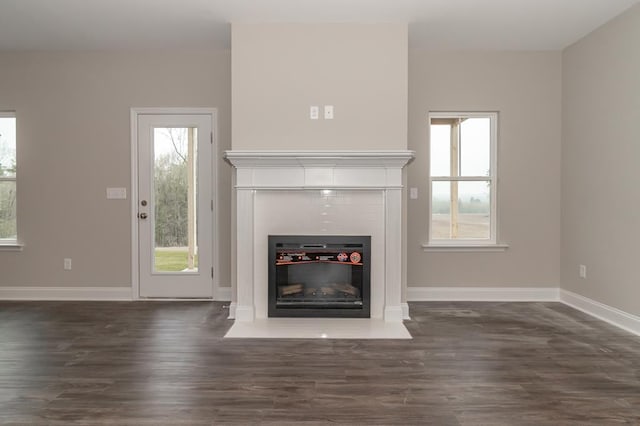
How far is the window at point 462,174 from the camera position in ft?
14.9

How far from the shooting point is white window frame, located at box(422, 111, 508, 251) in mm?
4457

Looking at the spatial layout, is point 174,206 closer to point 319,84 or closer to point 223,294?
point 223,294

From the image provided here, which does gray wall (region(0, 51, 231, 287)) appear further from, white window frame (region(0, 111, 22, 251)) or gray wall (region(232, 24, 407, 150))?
gray wall (region(232, 24, 407, 150))

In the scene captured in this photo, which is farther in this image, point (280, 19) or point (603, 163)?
point (603, 163)

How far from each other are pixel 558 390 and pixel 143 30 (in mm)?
4299

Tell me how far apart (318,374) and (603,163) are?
3180 mm

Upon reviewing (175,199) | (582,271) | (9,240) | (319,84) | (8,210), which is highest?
(319,84)

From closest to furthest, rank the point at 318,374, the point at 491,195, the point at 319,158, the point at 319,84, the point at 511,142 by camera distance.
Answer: the point at 318,374
the point at 319,158
the point at 319,84
the point at 511,142
the point at 491,195

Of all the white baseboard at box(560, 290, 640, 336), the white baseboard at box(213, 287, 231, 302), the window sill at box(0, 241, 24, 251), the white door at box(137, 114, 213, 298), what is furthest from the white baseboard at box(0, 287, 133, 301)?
the white baseboard at box(560, 290, 640, 336)

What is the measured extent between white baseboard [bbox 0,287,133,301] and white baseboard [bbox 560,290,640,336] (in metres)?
4.61

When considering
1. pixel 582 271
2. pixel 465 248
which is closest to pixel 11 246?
pixel 465 248

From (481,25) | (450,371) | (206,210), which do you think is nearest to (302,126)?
(206,210)

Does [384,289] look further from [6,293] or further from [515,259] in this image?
[6,293]

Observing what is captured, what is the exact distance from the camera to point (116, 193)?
14.7 ft
